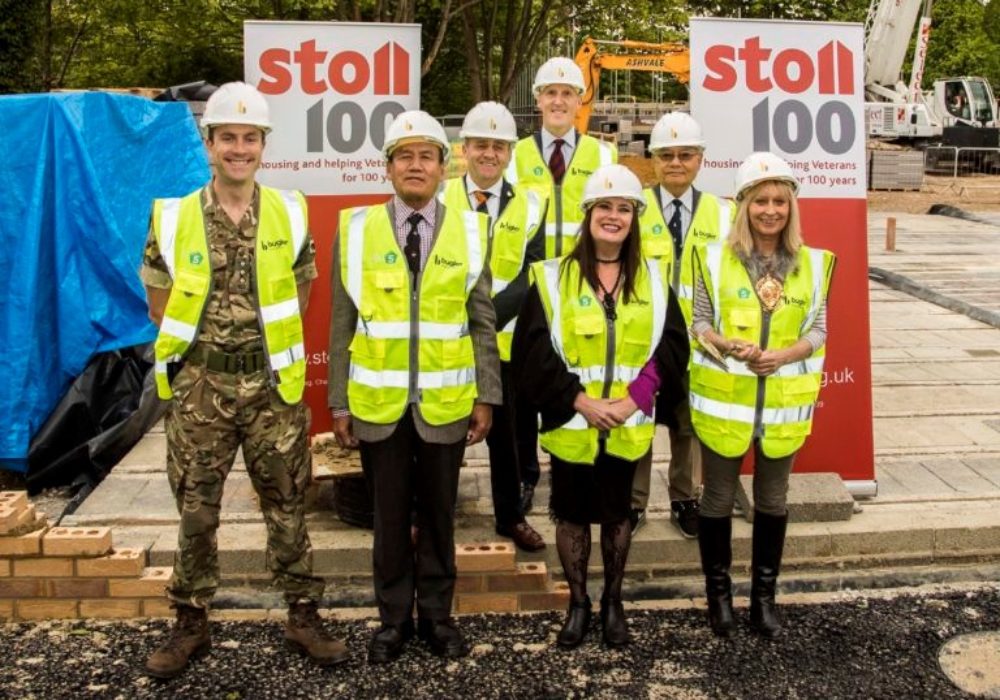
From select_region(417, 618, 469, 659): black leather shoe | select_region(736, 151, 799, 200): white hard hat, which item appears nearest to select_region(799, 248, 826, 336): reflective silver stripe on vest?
select_region(736, 151, 799, 200): white hard hat

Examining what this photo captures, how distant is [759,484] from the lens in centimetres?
447

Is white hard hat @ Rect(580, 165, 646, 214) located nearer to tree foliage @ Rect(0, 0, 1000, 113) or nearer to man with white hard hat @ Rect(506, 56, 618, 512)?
man with white hard hat @ Rect(506, 56, 618, 512)

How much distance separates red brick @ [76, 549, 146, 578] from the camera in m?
4.58

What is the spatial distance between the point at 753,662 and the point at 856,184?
2650 millimetres

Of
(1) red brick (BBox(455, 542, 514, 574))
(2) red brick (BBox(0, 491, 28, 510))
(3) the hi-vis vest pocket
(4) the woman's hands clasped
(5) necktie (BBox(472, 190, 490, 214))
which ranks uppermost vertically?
(5) necktie (BBox(472, 190, 490, 214))

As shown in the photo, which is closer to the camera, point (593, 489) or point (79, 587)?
point (593, 489)

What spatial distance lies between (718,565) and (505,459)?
1.07m

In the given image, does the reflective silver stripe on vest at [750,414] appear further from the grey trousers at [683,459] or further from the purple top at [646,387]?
the grey trousers at [683,459]

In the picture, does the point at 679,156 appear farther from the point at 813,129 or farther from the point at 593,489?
the point at 593,489

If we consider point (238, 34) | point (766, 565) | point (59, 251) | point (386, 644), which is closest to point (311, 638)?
point (386, 644)

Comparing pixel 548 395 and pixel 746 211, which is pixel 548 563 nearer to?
pixel 548 395

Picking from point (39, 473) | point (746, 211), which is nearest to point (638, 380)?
point (746, 211)

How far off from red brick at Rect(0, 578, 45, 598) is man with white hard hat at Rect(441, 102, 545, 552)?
6.62 ft

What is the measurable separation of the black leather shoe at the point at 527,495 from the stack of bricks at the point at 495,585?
30.0 inches
